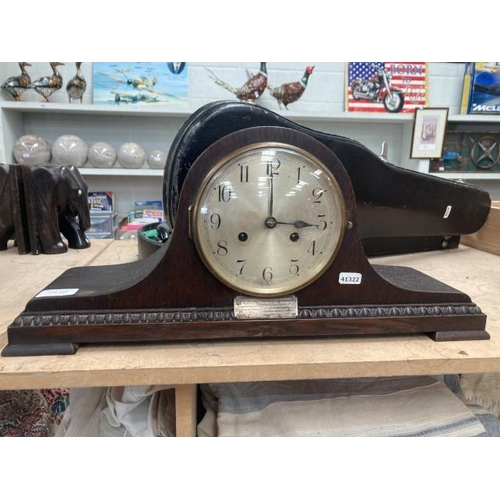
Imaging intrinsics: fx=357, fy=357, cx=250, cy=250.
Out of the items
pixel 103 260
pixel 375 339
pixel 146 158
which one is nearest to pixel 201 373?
pixel 375 339

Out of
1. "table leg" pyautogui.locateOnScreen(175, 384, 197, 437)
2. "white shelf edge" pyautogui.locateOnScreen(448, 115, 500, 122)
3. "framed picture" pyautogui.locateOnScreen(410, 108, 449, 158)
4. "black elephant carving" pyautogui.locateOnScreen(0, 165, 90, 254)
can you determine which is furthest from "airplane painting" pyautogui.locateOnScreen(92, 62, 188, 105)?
"table leg" pyautogui.locateOnScreen(175, 384, 197, 437)

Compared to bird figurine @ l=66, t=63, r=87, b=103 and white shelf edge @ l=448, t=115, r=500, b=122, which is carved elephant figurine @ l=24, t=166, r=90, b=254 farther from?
white shelf edge @ l=448, t=115, r=500, b=122

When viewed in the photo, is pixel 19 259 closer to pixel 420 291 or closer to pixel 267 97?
pixel 420 291

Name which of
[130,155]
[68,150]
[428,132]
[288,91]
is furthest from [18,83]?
[428,132]

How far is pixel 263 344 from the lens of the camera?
1.68ft

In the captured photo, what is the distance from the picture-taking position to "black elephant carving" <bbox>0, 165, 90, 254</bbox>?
2.65 ft

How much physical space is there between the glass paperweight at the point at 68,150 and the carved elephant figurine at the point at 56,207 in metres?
0.83

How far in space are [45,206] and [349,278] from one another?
2.34 feet

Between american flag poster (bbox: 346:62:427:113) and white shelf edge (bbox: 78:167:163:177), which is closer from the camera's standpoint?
white shelf edge (bbox: 78:167:163:177)

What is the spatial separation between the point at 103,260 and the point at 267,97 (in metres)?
1.31

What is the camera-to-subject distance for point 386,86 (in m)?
1.76

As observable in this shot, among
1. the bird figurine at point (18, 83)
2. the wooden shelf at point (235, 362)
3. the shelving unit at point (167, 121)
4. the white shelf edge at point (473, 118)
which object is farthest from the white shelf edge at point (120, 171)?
the white shelf edge at point (473, 118)

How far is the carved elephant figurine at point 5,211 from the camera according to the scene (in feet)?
2.62

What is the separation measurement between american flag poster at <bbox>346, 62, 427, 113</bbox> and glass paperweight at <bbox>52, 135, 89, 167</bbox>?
133 cm
